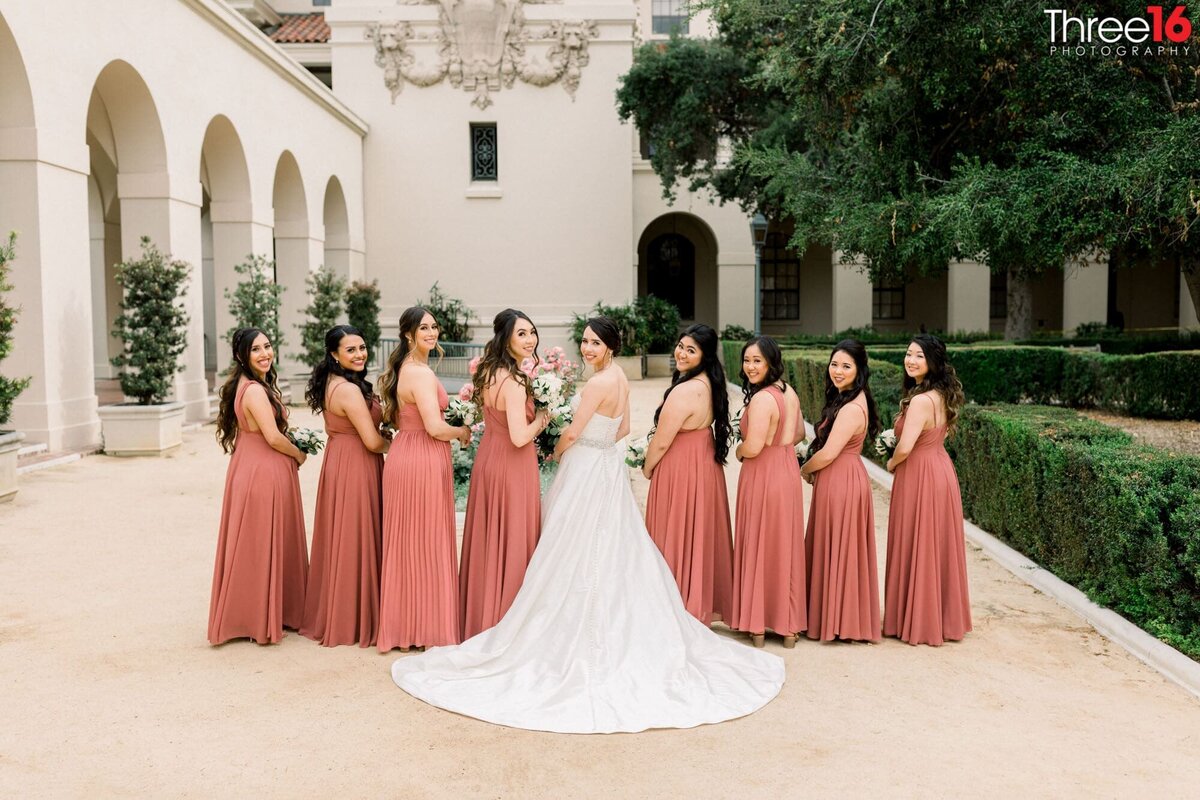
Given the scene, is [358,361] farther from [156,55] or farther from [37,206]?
[156,55]

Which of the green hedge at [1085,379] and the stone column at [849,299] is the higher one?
the stone column at [849,299]

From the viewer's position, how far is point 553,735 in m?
4.05

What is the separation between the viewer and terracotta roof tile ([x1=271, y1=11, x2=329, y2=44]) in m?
25.4

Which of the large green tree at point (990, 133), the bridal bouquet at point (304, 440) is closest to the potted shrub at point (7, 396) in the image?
the bridal bouquet at point (304, 440)

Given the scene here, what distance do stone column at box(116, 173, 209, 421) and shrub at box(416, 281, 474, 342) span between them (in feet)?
29.3

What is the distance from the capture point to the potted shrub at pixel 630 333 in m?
23.2

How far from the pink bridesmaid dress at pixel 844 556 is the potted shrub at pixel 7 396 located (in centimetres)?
710

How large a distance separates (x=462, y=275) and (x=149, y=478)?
1436 cm

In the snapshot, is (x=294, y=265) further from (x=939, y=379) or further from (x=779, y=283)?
(x=779, y=283)

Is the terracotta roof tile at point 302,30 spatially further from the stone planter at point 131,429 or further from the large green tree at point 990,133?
the large green tree at point 990,133

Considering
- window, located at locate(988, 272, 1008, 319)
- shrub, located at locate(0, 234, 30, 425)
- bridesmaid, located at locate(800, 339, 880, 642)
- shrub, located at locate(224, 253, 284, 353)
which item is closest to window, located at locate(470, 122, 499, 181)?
shrub, located at locate(224, 253, 284, 353)

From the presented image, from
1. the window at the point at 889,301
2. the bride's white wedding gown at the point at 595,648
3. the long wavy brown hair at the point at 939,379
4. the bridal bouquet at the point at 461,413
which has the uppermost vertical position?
the window at the point at 889,301

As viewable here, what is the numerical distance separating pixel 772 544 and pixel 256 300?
11.5m

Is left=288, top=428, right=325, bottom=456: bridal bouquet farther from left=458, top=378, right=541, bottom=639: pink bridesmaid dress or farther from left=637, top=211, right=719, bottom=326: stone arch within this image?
Answer: left=637, top=211, right=719, bottom=326: stone arch
